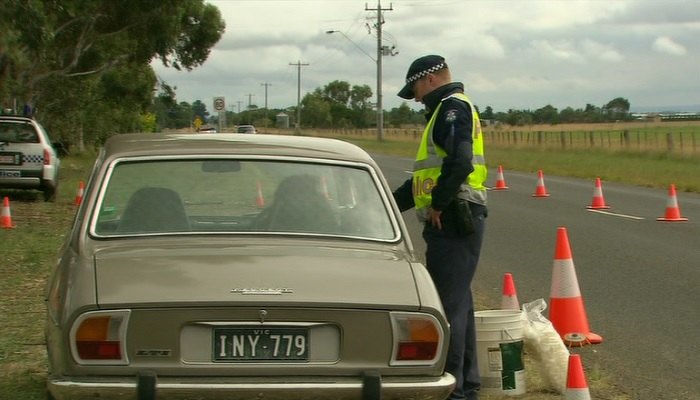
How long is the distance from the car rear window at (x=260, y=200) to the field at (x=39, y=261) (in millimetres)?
1426

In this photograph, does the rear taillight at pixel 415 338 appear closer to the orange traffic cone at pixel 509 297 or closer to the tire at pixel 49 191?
the orange traffic cone at pixel 509 297

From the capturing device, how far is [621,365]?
6328 millimetres

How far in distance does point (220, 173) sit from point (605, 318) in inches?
→ 166

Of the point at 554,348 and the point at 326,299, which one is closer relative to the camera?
the point at 326,299

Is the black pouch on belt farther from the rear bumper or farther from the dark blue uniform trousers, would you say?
the rear bumper

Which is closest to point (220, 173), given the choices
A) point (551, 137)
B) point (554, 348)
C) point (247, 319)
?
point (247, 319)

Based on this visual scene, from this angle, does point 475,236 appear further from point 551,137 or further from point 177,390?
point 551,137

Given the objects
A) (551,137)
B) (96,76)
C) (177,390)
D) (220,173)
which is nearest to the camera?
(177,390)

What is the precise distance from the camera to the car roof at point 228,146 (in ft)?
16.0

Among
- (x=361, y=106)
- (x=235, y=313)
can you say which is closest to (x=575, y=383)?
(x=235, y=313)

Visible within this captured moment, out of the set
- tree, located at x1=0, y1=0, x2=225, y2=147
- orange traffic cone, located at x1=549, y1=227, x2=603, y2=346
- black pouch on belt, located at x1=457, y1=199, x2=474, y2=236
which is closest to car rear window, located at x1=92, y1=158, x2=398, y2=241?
black pouch on belt, located at x1=457, y1=199, x2=474, y2=236

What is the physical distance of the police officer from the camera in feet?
15.9

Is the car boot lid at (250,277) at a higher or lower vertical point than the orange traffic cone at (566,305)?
higher

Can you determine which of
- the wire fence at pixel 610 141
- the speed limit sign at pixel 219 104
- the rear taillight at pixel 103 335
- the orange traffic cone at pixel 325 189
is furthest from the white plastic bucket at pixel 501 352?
the speed limit sign at pixel 219 104
